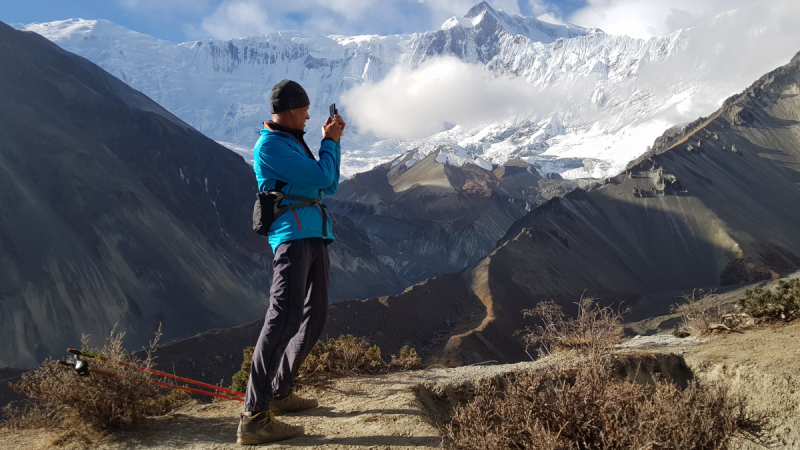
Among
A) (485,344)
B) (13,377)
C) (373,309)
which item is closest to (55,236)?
(13,377)

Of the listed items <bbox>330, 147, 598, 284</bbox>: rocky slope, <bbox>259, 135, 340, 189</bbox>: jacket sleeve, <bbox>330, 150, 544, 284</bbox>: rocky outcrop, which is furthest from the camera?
<bbox>330, 147, 598, 284</bbox>: rocky slope

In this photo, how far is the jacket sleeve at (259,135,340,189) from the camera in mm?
3912

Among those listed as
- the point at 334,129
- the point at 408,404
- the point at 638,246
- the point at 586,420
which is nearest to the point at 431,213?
the point at 638,246

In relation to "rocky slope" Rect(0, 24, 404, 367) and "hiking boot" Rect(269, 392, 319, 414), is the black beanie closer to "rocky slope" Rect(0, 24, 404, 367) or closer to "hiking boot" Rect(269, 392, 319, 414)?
"hiking boot" Rect(269, 392, 319, 414)

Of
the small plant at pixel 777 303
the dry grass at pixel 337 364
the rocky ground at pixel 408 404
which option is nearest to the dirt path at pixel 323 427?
the rocky ground at pixel 408 404

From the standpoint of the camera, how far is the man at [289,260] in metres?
3.80

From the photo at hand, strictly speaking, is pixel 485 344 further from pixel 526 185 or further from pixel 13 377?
pixel 526 185

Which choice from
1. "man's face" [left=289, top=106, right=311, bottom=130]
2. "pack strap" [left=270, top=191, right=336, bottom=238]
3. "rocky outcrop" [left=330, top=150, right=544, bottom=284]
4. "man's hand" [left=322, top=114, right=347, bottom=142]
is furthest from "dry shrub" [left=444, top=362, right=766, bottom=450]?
"rocky outcrop" [left=330, top=150, right=544, bottom=284]

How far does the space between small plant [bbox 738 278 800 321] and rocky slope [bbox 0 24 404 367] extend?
36627 millimetres

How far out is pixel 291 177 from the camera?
3.92 meters

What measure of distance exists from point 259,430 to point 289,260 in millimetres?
1153

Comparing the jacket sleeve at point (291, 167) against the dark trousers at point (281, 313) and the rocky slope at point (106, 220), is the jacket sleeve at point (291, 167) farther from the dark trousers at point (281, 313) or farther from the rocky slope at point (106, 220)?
the rocky slope at point (106, 220)

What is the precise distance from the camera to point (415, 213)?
343ft

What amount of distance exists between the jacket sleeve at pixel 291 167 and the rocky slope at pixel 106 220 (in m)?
35.7
